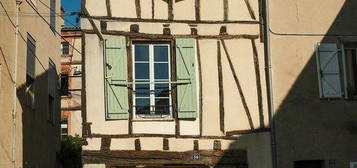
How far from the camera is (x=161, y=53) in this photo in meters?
11.7

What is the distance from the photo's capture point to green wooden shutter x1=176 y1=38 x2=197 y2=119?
37.1 ft

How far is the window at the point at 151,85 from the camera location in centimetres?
1139

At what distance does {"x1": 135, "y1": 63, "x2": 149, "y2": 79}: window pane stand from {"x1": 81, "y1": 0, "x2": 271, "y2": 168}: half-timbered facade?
19mm

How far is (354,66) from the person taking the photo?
1207cm

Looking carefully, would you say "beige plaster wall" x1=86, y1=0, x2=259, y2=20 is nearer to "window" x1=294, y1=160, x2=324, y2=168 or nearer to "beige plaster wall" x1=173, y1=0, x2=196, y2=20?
"beige plaster wall" x1=173, y1=0, x2=196, y2=20

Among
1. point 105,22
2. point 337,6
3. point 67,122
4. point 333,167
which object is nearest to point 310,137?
point 333,167

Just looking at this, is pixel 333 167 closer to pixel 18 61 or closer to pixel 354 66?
pixel 354 66

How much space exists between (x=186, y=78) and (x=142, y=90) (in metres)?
0.87

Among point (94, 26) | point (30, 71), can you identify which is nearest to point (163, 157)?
point (94, 26)

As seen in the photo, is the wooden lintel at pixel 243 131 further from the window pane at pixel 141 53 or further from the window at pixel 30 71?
the window at pixel 30 71

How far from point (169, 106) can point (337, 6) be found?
4034mm

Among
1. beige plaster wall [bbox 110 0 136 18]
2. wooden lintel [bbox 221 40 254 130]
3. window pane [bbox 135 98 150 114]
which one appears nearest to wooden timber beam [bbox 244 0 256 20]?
wooden lintel [bbox 221 40 254 130]

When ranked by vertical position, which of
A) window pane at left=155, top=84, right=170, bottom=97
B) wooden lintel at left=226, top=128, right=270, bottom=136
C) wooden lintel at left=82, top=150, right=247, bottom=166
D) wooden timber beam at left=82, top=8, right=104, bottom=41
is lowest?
wooden lintel at left=82, top=150, right=247, bottom=166

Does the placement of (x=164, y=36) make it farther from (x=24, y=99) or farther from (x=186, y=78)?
(x=24, y=99)
